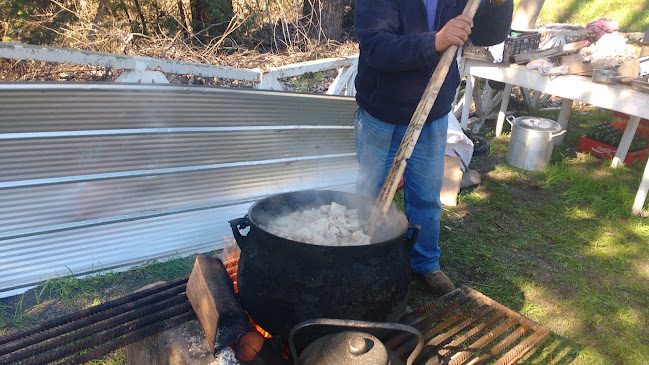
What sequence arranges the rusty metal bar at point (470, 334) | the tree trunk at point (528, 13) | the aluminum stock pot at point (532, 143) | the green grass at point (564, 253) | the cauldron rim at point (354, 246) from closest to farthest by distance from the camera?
the cauldron rim at point (354, 246) → the rusty metal bar at point (470, 334) → the green grass at point (564, 253) → the aluminum stock pot at point (532, 143) → the tree trunk at point (528, 13)

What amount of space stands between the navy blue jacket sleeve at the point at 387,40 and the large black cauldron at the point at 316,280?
900mm

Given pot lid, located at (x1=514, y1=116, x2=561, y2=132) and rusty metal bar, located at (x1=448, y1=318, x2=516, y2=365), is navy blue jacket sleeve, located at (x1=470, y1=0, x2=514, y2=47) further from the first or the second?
pot lid, located at (x1=514, y1=116, x2=561, y2=132)

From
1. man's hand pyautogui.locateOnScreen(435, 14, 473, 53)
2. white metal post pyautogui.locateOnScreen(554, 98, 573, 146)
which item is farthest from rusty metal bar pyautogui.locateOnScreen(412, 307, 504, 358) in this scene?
white metal post pyautogui.locateOnScreen(554, 98, 573, 146)

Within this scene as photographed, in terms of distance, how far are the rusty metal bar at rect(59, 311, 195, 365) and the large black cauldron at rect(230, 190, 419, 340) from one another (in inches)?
13.9

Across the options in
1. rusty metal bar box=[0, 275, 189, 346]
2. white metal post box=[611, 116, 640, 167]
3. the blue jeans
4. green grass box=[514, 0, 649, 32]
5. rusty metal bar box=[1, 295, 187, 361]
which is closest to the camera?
rusty metal bar box=[1, 295, 187, 361]

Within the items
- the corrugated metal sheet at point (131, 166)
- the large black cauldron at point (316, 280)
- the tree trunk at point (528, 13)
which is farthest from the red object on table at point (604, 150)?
the large black cauldron at point (316, 280)

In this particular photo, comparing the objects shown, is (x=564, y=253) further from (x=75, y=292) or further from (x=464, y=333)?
(x=75, y=292)

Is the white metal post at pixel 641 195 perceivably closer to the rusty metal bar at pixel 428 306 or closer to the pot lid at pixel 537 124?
the pot lid at pixel 537 124

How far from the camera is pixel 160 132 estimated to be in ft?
11.8

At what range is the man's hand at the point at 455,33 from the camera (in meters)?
2.16

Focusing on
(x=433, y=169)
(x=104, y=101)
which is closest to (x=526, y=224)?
(x=433, y=169)

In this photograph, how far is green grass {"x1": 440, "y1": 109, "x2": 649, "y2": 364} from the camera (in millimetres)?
3242

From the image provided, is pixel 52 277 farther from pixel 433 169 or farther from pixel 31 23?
→ pixel 31 23

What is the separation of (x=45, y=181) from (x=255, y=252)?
206cm
